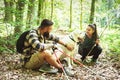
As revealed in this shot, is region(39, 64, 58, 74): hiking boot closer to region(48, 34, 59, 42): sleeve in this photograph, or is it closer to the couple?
the couple

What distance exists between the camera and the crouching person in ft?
20.1

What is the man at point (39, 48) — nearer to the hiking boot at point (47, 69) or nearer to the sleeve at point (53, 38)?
the sleeve at point (53, 38)

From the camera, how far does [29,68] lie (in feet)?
22.2

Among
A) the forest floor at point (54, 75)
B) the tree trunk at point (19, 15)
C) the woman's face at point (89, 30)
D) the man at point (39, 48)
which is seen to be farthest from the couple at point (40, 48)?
the tree trunk at point (19, 15)

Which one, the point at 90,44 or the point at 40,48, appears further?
the point at 90,44

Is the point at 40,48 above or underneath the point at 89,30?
underneath

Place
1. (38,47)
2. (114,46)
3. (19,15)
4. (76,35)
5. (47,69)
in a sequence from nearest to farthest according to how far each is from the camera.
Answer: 1. (38,47)
2. (47,69)
3. (76,35)
4. (19,15)
5. (114,46)

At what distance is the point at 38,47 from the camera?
600 cm

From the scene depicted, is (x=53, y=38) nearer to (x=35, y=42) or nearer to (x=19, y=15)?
(x=35, y=42)

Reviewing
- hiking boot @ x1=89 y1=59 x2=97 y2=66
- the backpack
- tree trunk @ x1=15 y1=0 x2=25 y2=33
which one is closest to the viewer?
the backpack

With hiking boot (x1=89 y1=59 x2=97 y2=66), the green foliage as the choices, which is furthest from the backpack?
the green foliage

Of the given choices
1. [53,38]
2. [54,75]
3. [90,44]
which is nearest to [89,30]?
[90,44]

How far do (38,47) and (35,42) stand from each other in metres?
0.15

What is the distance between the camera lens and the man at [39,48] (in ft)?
20.1
